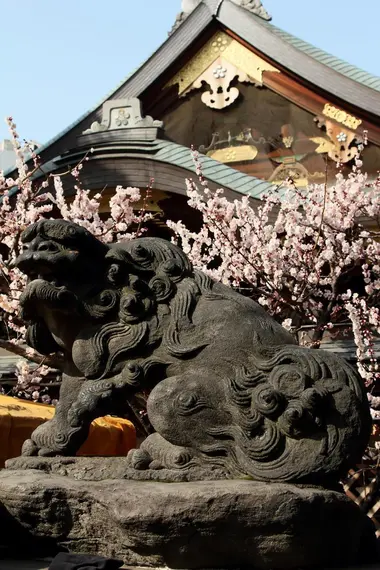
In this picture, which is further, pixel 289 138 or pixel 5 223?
pixel 289 138

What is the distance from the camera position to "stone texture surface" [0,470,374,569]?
296cm

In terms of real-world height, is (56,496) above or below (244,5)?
below

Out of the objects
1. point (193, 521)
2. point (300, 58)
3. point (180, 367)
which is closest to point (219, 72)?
point (300, 58)

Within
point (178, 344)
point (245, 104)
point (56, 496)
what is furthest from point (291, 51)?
point (56, 496)

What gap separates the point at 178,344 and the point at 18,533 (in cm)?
110

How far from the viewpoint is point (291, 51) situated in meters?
10.8

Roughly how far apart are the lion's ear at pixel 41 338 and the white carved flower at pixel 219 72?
8.28m

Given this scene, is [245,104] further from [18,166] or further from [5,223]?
[5,223]

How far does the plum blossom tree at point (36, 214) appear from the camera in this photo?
324 inches

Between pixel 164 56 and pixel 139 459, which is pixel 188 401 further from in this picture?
pixel 164 56

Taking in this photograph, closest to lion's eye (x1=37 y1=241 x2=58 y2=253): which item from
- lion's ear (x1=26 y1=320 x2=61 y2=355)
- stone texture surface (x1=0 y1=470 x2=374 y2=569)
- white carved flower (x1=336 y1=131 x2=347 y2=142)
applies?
lion's ear (x1=26 y1=320 x2=61 y2=355)

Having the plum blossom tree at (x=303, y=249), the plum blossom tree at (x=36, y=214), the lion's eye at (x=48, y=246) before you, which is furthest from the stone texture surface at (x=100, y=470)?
the plum blossom tree at (x=303, y=249)

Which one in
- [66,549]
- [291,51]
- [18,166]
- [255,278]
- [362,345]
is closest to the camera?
[66,549]

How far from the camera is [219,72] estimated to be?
1150 centimetres
